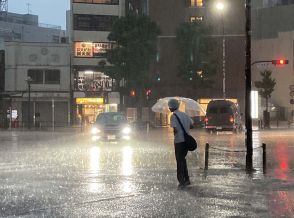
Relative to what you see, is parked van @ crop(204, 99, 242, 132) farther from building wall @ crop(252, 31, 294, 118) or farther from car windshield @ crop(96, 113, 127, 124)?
building wall @ crop(252, 31, 294, 118)

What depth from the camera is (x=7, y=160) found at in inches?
786

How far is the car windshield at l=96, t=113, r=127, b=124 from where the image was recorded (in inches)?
1148

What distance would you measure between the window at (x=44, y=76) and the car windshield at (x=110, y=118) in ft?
120

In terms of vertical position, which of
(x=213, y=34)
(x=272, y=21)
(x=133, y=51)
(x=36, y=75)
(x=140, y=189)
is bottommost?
(x=140, y=189)

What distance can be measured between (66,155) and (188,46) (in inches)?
1574

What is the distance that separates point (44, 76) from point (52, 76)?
0.92 m

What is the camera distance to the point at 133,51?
184 feet

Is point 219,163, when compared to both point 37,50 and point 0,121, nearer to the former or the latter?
point 0,121

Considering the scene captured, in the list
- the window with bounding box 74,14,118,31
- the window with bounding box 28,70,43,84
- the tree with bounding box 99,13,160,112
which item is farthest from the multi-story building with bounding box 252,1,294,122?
the window with bounding box 28,70,43,84

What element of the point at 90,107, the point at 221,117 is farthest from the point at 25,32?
the point at 221,117

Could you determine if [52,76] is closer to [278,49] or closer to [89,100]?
[89,100]

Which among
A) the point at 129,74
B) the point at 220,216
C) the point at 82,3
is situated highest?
the point at 82,3

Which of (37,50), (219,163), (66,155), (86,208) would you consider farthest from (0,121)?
(86,208)

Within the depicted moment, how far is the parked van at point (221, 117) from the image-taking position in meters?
43.2
